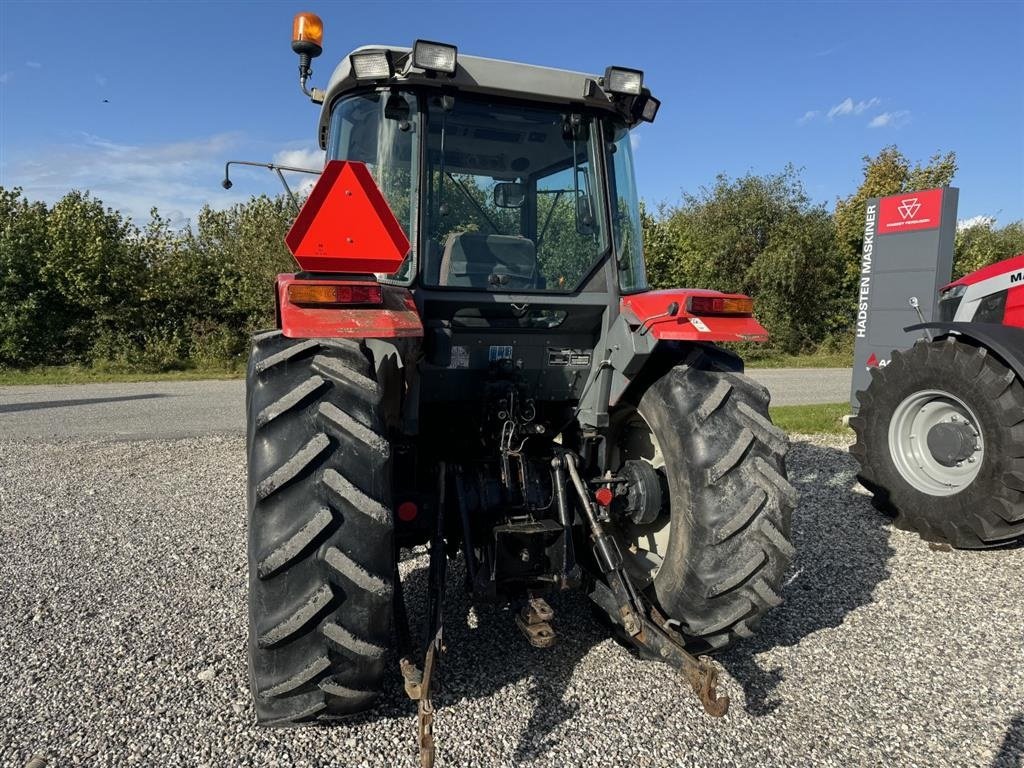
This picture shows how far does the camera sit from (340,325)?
2279 mm

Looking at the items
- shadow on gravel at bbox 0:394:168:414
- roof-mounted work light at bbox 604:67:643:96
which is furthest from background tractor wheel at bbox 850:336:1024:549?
shadow on gravel at bbox 0:394:168:414

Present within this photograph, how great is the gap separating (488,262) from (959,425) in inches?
143

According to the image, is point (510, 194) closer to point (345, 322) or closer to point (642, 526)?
point (345, 322)

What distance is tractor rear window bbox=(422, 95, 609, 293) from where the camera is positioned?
2.94 metres

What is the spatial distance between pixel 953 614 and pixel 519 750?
2.60 metres

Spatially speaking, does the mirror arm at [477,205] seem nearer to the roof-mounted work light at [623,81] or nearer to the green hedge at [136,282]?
the roof-mounted work light at [623,81]

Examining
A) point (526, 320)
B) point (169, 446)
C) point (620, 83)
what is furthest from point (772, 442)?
point (169, 446)

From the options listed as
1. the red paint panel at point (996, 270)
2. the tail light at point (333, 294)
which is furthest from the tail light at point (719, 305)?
the red paint panel at point (996, 270)

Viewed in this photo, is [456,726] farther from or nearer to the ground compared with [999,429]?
nearer to the ground

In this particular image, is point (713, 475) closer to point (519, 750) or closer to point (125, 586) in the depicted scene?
point (519, 750)

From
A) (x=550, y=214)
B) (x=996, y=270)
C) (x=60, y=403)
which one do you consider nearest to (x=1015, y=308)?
(x=996, y=270)

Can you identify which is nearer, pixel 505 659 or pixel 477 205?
pixel 505 659

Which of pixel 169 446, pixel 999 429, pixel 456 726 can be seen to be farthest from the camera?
pixel 169 446

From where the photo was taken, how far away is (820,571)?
4188 mm
